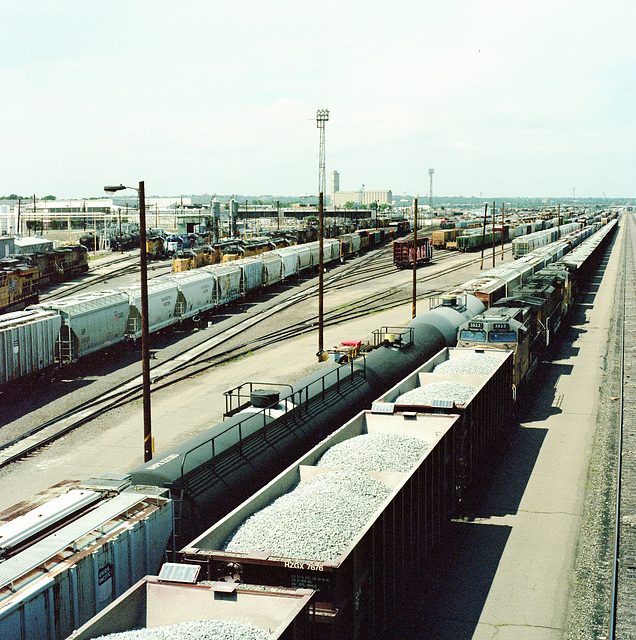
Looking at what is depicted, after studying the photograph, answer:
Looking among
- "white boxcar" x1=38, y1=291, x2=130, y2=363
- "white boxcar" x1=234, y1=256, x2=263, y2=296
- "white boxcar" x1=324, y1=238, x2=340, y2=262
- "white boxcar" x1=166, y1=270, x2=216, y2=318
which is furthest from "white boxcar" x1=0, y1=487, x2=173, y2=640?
"white boxcar" x1=324, y1=238, x2=340, y2=262

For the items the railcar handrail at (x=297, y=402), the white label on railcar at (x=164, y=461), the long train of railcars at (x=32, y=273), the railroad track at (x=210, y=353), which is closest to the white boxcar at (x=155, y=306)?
the railroad track at (x=210, y=353)

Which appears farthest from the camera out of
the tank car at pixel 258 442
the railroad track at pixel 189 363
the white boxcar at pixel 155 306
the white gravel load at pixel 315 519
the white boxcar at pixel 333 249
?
the white boxcar at pixel 333 249

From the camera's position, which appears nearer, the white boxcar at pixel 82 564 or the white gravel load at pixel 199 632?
the white gravel load at pixel 199 632

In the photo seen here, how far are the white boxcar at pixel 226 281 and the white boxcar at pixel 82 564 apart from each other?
3779 centimetres

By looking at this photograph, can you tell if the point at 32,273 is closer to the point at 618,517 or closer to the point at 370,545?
→ the point at 618,517

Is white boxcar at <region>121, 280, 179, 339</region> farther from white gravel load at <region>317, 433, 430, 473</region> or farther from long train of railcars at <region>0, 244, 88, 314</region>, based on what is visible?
white gravel load at <region>317, 433, 430, 473</region>

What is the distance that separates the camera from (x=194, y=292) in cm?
4419

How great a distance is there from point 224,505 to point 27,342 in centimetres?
2032

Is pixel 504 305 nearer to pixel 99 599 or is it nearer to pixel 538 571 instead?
pixel 538 571

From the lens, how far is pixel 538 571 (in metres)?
15.0

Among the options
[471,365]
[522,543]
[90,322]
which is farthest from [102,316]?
[522,543]

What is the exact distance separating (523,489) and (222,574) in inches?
483

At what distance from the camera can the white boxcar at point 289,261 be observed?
63.9m

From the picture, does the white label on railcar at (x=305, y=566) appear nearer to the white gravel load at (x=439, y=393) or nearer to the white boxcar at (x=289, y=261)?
the white gravel load at (x=439, y=393)
